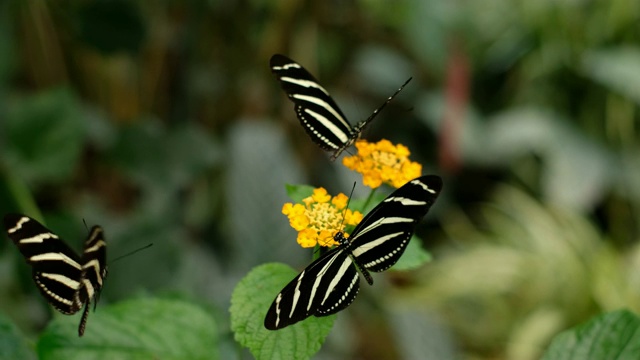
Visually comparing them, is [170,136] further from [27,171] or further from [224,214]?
[224,214]

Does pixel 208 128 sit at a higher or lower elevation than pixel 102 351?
lower

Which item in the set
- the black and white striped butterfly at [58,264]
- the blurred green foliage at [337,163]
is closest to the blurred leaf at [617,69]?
the blurred green foliage at [337,163]

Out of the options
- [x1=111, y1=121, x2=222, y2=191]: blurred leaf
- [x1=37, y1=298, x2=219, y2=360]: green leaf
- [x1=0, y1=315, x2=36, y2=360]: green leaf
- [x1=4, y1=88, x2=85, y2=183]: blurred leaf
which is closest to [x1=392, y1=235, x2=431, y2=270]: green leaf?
[x1=37, y1=298, x2=219, y2=360]: green leaf

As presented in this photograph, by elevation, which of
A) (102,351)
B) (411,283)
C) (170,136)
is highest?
(102,351)

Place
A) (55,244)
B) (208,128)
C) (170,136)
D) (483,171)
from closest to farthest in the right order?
(55,244), (170,136), (208,128), (483,171)

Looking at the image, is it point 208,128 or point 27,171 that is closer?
point 27,171

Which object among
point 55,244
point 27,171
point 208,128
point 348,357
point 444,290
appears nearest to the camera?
point 55,244

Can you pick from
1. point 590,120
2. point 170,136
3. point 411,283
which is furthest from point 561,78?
point 170,136
